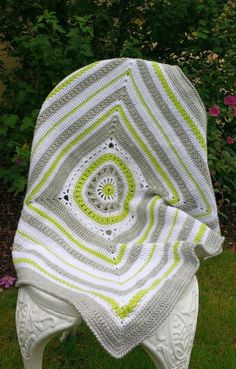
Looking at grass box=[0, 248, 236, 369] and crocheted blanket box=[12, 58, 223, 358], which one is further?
grass box=[0, 248, 236, 369]

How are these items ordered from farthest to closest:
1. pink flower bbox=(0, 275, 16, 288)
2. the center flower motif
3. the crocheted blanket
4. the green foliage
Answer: the green foliage → pink flower bbox=(0, 275, 16, 288) → the center flower motif → the crocheted blanket

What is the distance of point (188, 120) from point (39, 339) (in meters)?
0.97

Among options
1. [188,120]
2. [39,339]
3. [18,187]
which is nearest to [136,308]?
[39,339]

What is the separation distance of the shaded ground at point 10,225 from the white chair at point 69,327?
1.23 meters

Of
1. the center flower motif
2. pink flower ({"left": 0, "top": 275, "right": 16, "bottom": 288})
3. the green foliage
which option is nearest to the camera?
the center flower motif

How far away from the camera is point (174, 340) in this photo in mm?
1683

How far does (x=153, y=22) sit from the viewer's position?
11.4 feet

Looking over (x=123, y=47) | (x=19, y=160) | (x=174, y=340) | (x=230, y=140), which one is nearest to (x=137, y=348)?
(x=174, y=340)

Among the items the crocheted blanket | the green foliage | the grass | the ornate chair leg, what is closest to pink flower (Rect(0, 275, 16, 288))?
the grass

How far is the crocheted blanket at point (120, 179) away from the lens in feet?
6.54

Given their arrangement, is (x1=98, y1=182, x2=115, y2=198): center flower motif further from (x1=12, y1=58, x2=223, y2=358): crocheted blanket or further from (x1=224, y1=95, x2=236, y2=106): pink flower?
(x1=224, y1=95, x2=236, y2=106): pink flower

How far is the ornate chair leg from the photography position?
168 centimetres

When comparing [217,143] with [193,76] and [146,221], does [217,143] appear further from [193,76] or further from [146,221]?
[146,221]

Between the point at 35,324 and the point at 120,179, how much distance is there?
79 centimetres
